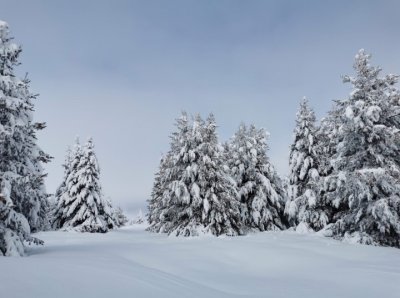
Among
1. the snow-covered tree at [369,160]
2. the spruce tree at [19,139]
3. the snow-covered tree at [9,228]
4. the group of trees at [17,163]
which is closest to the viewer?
the snow-covered tree at [9,228]

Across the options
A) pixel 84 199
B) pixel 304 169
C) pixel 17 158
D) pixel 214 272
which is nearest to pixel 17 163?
pixel 17 158

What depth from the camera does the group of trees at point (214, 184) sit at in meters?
26.3

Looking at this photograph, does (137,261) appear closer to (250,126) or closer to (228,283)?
(228,283)

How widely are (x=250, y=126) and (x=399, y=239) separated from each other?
18.7 metres

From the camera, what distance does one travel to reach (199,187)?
26.9 meters

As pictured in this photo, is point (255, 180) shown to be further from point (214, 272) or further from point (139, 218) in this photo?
point (139, 218)

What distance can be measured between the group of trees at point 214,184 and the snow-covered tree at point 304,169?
2619 millimetres

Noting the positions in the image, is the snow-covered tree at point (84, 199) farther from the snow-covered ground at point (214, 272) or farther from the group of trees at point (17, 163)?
the snow-covered ground at point (214, 272)

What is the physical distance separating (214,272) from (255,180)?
2239 cm

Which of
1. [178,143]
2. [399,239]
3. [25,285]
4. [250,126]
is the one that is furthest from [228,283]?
[250,126]

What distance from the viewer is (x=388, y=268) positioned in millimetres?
11781

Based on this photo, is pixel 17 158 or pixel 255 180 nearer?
pixel 17 158

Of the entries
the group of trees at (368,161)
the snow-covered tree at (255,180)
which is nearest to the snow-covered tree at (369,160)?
the group of trees at (368,161)

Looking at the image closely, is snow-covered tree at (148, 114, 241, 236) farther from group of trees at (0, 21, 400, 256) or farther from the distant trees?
the distant trees
